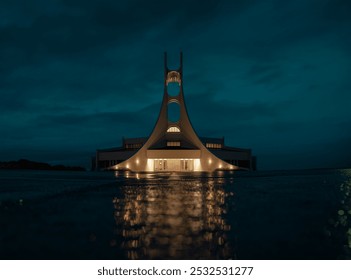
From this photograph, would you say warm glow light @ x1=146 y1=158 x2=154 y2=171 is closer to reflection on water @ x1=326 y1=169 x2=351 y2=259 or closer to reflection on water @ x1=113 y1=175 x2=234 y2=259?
reflection on water @ x1=113 y1=175 x2=234 y2=259

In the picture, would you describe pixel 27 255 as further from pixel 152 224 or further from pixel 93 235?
pixel 152 224

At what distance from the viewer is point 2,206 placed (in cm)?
564

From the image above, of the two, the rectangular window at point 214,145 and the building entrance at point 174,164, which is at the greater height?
the rectangular window at point 214,145

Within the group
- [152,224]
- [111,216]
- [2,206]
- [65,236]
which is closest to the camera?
[65,236]

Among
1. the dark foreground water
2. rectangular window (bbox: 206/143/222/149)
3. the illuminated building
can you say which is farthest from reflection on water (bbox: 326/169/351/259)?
rectangular window (bbox: 206/143/222/149)

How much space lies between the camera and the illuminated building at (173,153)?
107ft

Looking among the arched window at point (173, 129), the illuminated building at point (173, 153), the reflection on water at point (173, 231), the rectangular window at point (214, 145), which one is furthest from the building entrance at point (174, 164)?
the reflection on water at point (173, 231)

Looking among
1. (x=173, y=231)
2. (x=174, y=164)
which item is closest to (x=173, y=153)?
(x=174, y=164)

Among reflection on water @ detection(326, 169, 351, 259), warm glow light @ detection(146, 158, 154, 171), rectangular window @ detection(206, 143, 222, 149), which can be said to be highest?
rectangular window @ detection(206, 143, 222, 149)

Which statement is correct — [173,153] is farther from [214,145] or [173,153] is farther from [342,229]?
[342,229]

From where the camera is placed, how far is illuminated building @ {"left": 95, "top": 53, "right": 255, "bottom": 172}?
32531mm

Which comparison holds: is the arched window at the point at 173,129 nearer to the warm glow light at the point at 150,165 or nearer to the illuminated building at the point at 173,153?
the illuminated building at the point at 173,153
